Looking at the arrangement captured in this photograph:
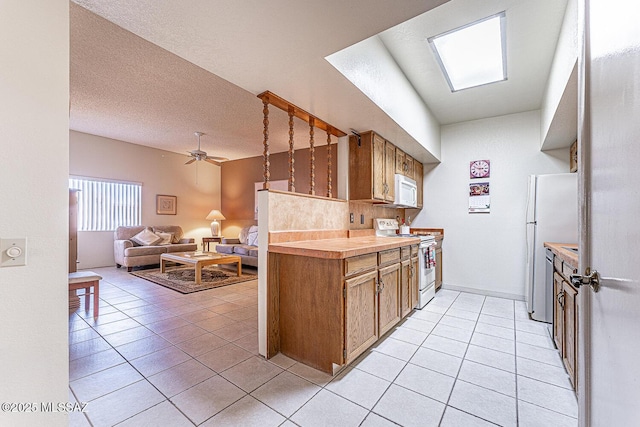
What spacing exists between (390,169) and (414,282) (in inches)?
56.9

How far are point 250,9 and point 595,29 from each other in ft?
4.69

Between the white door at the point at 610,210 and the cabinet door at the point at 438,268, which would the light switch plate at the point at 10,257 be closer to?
the white door at the point at 610,210

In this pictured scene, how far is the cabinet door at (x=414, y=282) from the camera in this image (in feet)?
10.2

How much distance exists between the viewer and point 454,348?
2.36 m

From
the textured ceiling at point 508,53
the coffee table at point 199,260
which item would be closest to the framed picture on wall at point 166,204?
the coffee table at point 199,260

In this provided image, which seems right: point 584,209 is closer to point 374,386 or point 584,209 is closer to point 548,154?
point 374,386

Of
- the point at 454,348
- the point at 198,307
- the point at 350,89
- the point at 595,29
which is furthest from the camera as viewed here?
the point at 198,307

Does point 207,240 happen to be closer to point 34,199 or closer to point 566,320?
point 34,199

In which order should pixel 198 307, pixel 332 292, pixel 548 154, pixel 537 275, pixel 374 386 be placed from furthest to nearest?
pixel 548 154 < pixel 198 307 < pixel 537 275 < pixel 332 292 < pixel 374 386

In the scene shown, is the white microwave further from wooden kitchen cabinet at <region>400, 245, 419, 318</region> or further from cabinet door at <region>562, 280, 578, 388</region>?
cabinet door at <region>562, 280, 578, 388</region>

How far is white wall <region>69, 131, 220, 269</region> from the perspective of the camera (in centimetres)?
541

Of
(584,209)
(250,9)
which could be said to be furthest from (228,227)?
(584,209)

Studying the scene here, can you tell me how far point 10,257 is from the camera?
956 millimetres

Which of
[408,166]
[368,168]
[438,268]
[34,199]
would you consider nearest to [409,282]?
[368,168]
